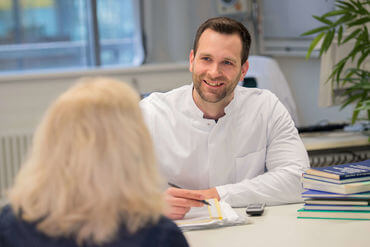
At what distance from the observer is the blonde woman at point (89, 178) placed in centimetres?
103

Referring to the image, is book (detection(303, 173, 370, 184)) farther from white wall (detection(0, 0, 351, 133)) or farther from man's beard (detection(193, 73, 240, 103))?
white wall (detection(0, 0, 351, 133))

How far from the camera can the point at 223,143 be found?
2.42m

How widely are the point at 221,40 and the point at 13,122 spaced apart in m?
2.64

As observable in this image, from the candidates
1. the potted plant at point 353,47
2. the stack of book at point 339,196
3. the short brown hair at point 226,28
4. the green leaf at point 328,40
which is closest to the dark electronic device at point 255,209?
the stack of book at point 339,196

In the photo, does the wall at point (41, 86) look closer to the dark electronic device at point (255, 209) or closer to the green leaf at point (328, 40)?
the green leaf at point (328, 40)

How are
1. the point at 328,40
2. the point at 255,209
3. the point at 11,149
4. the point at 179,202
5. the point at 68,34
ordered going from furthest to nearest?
the point at 68,34, the point at 11,149, the point at 328,40, the point at 255,209, the point at 179,202

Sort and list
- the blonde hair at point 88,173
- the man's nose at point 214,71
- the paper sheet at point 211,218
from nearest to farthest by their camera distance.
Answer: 1. the blonde hair at point 88,173
2. the paper sheet at point 211,218
3. the man's nose at point 214,71

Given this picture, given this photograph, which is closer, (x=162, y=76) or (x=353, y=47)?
(x=353, y=47)

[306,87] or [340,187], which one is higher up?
[340,187]

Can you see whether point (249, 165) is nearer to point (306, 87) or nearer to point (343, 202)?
point (343, 202)

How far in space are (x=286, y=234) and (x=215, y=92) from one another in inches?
30.9

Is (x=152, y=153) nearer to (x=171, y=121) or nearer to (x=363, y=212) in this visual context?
(x=363, y=212)

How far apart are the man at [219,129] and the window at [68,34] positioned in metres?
2.57

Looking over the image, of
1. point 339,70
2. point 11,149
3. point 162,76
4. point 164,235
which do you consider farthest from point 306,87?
point 164,235
